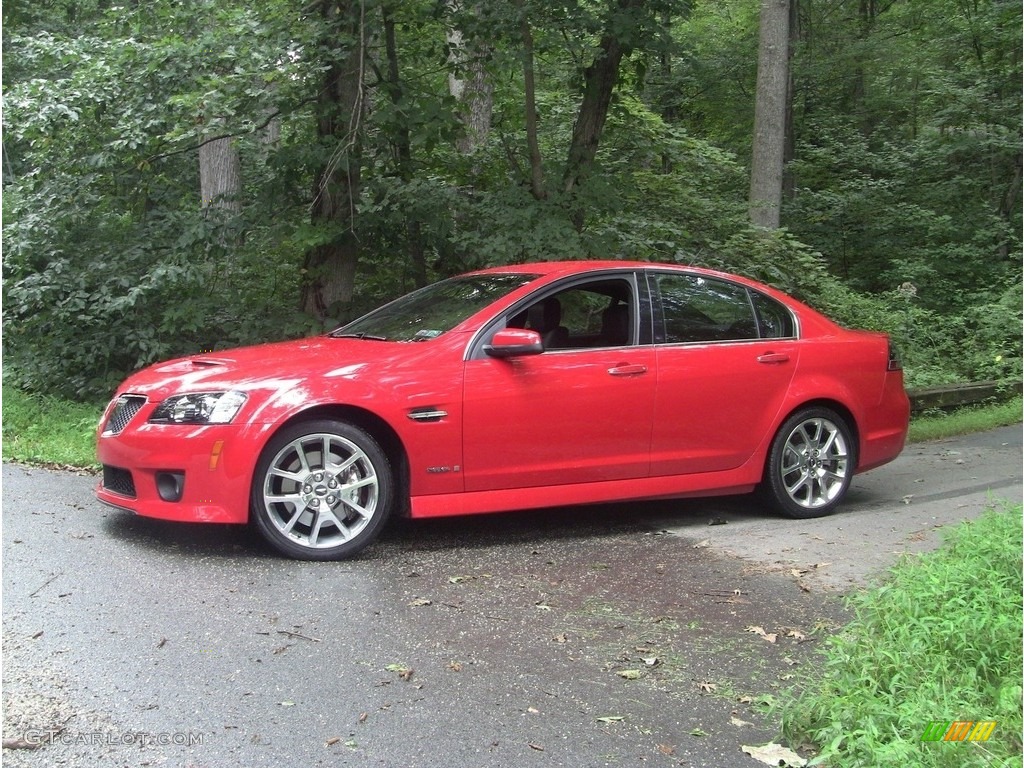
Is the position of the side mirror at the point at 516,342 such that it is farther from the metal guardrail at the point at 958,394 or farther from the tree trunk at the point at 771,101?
the tree trunk at the point at 771,101

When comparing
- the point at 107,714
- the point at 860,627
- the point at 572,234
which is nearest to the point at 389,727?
the point at 107,714

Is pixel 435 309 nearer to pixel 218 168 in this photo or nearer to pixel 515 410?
pixel 515 410

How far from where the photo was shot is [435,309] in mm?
6594

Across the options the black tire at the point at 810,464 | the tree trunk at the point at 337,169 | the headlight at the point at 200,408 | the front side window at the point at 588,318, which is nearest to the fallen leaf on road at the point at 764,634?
the front side window at the point at 588,318

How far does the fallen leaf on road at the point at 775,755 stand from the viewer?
10.8 feet

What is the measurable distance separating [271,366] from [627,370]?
210 centimetres

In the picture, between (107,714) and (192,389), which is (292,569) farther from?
(107,714)

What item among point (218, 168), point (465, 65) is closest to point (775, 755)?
point (465, 65)

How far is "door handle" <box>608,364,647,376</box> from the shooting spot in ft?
20.7

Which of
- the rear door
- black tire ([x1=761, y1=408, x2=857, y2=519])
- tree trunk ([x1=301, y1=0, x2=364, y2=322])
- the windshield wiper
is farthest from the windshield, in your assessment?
tree trunk ([x1=301, y1=0, x2=364, y2=322])

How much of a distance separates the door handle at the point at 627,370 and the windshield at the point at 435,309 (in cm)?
76

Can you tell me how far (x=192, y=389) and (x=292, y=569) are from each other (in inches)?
42.8

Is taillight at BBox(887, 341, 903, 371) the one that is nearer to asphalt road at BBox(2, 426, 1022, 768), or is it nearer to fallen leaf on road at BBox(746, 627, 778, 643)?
asphalt road at BBox(2, 426, 1022, 768)

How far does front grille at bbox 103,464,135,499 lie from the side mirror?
6.91ft
